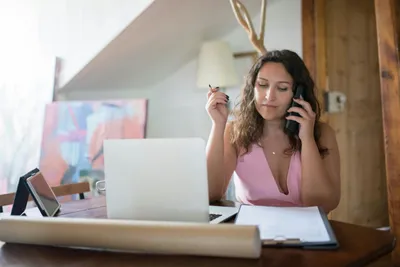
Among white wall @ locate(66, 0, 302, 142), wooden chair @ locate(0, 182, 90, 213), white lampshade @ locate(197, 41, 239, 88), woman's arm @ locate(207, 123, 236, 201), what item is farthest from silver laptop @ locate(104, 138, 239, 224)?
white wall @ locate(66, 0, 302, 142)

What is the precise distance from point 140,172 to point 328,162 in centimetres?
73

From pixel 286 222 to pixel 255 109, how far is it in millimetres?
684

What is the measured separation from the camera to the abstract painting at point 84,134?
2.33m

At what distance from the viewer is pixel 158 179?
2.72 feet

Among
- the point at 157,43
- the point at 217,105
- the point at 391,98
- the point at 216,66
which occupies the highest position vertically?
the point at 157,43

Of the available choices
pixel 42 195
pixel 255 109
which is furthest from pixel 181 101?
pixel 42 195

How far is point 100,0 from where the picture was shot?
243 centimetres

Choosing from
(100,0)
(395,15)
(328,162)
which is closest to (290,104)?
(328,162)

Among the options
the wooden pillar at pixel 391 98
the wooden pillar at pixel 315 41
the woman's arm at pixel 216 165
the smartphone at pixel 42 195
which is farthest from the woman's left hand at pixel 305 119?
the wooden pillar at pixel 315 41

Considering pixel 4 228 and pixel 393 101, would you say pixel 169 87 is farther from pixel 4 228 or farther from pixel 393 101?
pixel 4 228

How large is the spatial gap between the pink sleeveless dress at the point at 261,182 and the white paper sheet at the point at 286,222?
283 mm

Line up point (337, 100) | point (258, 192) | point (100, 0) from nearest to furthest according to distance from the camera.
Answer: point (258, 192), point (100, 0), point (337, 100)

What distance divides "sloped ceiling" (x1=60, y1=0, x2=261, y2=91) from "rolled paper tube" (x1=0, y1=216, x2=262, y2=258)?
1756mm

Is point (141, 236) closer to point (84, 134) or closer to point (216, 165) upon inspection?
point (216, 165)
